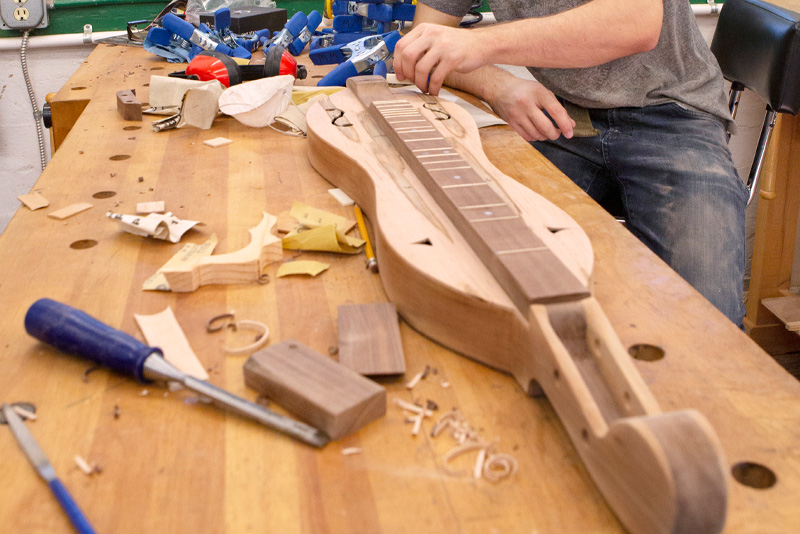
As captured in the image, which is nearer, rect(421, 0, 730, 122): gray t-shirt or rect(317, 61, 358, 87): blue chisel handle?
rect(421, 0, 730, 122): gray t-shirt

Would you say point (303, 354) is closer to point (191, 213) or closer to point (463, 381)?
point (463, 381)

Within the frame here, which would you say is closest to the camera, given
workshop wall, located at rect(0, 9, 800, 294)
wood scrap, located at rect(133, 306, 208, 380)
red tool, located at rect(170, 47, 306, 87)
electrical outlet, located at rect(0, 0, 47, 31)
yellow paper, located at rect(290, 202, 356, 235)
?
wood scrap, located at rect(133, 306, 208, 380)

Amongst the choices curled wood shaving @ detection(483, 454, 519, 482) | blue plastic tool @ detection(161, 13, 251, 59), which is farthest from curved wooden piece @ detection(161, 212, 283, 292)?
blue plastic tool @ detection(161, 13, 251, 59)

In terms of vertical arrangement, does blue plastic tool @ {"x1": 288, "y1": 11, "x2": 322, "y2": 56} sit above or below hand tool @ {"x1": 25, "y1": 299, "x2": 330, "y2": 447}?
above

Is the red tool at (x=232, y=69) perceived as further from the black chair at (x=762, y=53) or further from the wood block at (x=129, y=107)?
the black chair at (x=762, y=53)

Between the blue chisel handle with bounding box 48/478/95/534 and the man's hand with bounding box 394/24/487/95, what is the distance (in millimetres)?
887

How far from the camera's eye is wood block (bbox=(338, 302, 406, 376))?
60cm

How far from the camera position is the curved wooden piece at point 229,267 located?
0.74 m

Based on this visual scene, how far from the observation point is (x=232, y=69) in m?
1.45

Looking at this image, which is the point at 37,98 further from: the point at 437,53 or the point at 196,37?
the point at 437,53

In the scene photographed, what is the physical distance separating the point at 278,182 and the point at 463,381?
21.8 inches

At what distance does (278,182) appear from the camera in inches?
41.1

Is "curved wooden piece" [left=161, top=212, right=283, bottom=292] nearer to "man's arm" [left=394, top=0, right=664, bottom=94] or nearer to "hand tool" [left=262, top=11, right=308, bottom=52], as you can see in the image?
"man's arm" [left=394, top=0, right=664, bottom=94]

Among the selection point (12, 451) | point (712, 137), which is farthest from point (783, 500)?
point (712, 137)
